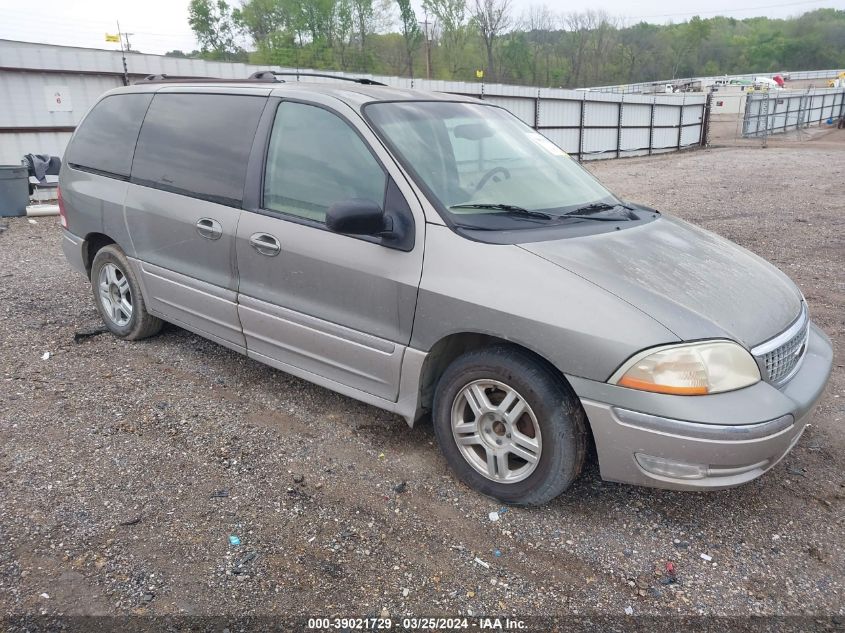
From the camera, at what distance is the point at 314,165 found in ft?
11.5

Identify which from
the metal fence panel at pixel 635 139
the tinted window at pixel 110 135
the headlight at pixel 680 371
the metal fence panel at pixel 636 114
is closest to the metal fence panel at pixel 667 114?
the metal fence panel at pixel 636 114

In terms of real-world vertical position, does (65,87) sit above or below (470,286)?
above

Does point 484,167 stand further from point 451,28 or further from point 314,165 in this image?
point 451,28

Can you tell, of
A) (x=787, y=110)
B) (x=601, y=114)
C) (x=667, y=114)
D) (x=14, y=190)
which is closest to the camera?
(x=14, y=190)

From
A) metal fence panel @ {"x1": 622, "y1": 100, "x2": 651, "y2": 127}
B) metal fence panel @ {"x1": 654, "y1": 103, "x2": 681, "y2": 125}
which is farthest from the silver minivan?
metal fence panel @ {"x1": 654, "y1": 103, "x2": 681, "y2": 125}


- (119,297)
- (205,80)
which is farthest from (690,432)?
(119,297)

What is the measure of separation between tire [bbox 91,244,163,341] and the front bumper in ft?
11.4

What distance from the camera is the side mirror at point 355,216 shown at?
117 inches

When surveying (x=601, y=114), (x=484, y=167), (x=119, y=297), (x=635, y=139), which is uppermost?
(x=484, y=167)

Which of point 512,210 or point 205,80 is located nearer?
point 512,210

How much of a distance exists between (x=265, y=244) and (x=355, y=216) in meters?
0.85

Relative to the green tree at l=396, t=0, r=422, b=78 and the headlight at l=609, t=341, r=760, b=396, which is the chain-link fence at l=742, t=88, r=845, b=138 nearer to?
the headlight at l=609, t=341, r=760, b=396

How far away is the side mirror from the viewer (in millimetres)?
2971

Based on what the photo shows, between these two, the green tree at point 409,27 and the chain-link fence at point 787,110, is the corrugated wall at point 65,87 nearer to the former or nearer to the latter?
the chain-link fence at point 787,110
